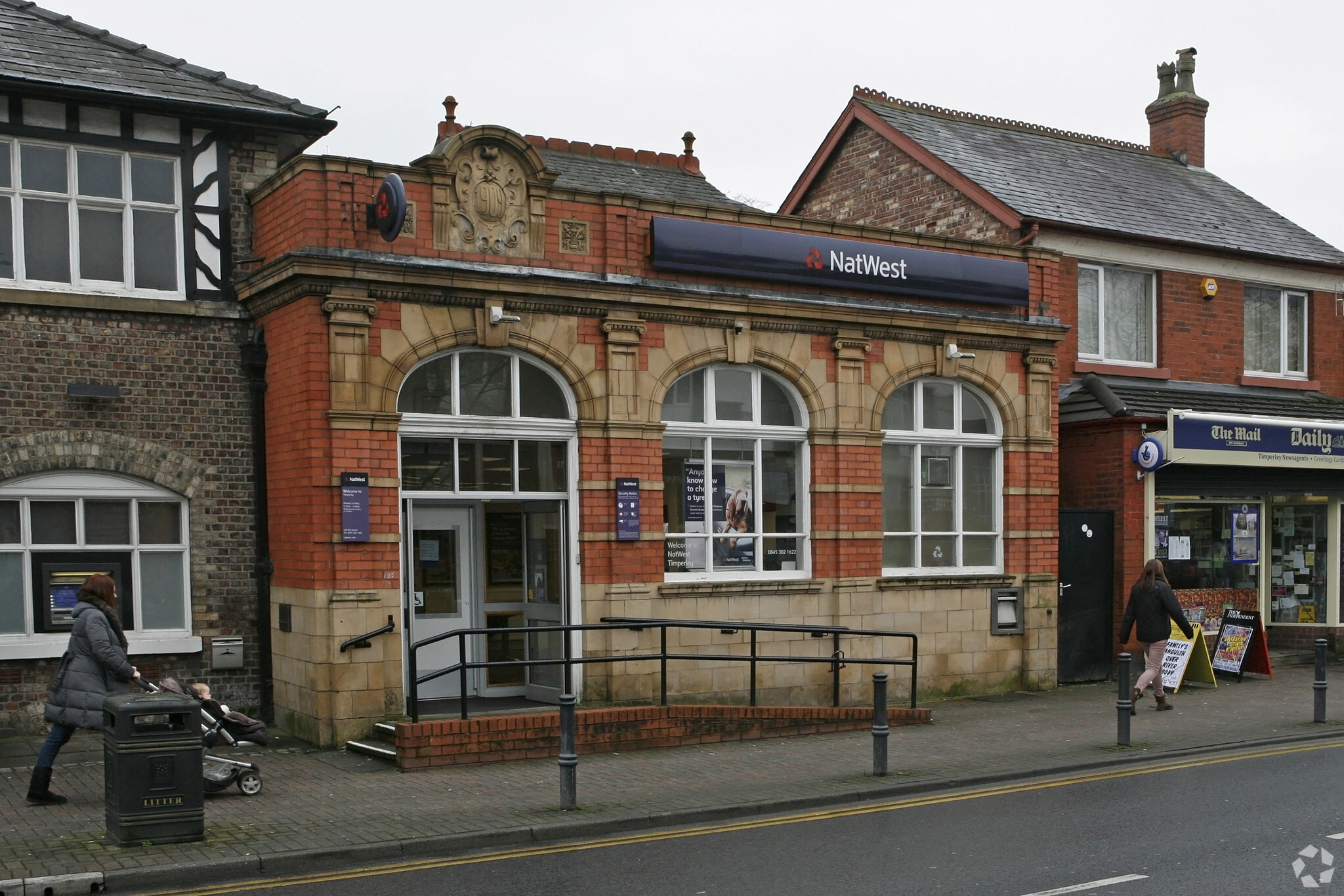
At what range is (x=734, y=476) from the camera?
49.9ft

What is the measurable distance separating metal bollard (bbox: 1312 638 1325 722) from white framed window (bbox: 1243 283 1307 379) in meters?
7.97

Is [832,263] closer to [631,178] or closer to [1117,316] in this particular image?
[1117,316]

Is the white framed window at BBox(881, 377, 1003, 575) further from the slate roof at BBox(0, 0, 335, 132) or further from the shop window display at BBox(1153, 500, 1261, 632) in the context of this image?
the slate roof at BBox(0, 0, 335, 132)

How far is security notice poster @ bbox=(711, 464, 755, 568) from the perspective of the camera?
1506cm

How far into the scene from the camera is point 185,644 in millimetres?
13086

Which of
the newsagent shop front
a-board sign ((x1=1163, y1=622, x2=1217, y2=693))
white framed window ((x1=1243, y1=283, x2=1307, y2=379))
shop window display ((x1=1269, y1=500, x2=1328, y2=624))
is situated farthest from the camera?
white framed window ((x1=1243, y1=283, x2=1307, y2=379))

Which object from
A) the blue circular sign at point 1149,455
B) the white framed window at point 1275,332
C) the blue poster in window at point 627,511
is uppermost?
the white framed window at point 1275,332

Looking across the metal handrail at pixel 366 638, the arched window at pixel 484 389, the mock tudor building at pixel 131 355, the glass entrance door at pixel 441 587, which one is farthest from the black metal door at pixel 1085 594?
the mock tudor building at pixel 131 355

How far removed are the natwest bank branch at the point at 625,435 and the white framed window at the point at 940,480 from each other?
36 mm

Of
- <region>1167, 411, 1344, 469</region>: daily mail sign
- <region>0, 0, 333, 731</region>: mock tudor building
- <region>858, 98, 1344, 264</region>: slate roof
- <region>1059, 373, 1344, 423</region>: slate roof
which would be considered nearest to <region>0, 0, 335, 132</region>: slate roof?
<region>0, 0, 333, 731</region>: mock tudor building

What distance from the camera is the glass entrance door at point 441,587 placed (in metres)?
13.8

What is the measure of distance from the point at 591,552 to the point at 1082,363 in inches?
345

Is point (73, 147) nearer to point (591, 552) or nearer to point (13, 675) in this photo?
point (13, 675)

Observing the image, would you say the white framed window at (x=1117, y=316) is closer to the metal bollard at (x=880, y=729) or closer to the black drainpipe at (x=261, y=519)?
the metal bollard at (x=880, y=729)
